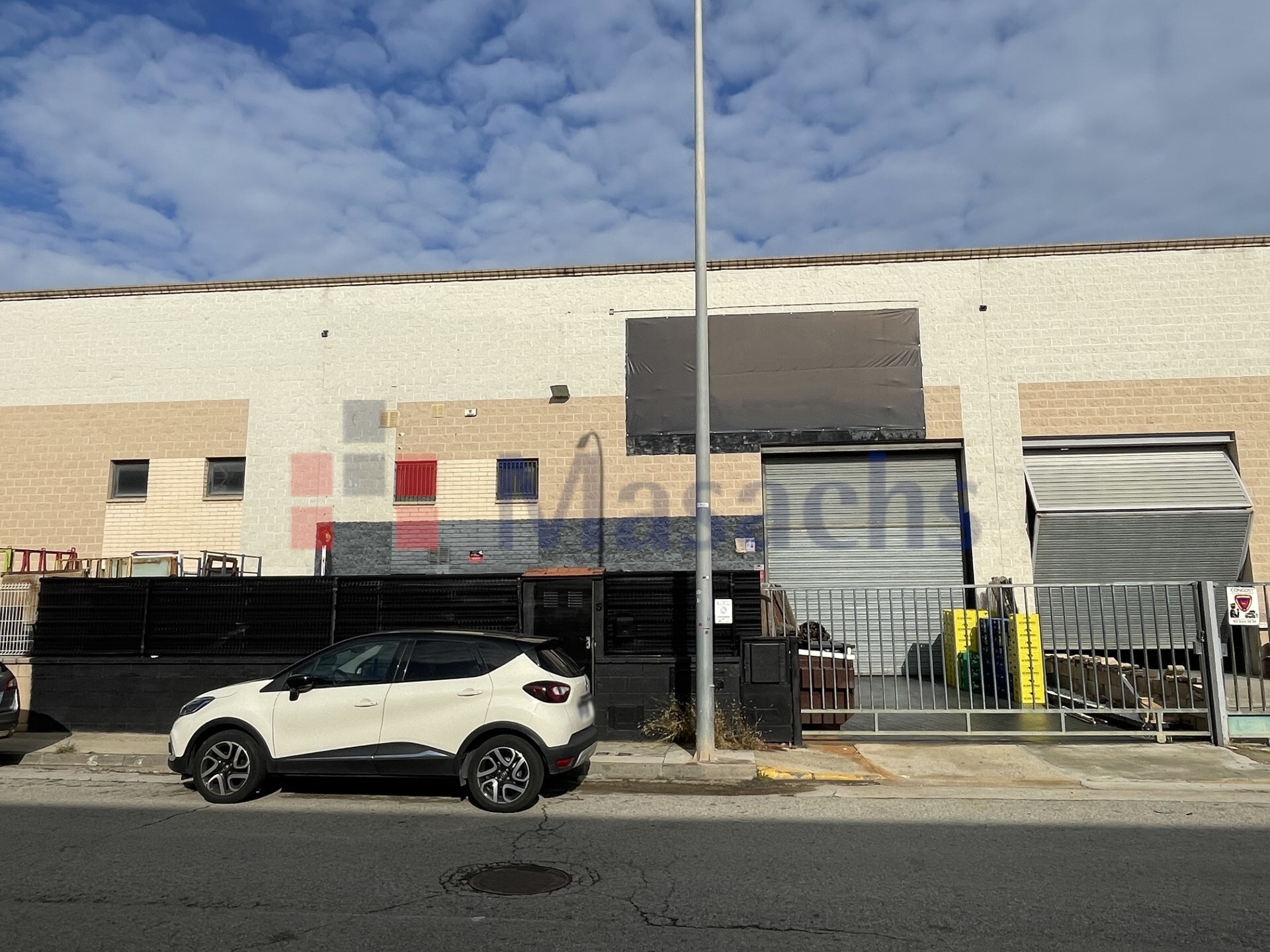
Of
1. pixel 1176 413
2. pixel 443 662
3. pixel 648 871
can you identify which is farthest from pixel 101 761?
pixel 1176 413

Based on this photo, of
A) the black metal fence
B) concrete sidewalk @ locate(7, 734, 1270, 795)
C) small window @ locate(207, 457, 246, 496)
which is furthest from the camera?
small window @ locate(207, 457, 246, 496)

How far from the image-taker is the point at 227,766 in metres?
8.45

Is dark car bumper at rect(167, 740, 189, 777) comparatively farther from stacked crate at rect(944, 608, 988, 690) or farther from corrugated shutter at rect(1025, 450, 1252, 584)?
corrugated shutter at rect(1025, 450, 1252, 584)

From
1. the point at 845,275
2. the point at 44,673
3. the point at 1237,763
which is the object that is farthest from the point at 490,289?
the point at 1237,763

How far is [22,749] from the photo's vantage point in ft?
36.0

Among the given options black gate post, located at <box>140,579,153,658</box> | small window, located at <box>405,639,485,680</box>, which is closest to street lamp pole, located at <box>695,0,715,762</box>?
small window, located at <box>405,639,485,680</box>

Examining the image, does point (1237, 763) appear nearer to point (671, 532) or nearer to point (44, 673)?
point (671, 532)

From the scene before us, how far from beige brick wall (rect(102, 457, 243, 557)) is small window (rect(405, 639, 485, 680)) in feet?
41.3

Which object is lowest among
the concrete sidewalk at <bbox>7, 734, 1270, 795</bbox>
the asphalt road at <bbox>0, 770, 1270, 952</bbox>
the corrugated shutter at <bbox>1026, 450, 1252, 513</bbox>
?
the asphalt road at <bbox>0, 770, 1270, 952</bbox>

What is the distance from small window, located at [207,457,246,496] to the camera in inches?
774

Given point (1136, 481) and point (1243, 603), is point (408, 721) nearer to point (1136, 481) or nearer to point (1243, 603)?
point (1243, 603)

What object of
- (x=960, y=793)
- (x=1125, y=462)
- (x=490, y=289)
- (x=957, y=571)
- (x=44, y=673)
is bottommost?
(x=960, y=793)

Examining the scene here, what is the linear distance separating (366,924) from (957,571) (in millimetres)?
15525

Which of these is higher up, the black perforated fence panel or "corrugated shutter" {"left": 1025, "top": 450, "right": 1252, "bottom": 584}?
"corrugated shutter" {"left": 1025, "top": 450, "right": 1252, "bottom": 584}
